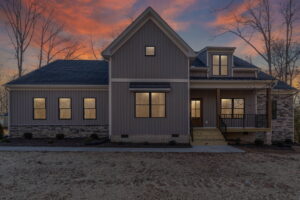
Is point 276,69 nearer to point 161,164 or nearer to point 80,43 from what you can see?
point 161,164

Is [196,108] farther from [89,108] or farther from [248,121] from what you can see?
[89,108]

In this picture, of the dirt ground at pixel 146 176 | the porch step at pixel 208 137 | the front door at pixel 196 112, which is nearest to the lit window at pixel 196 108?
the front door at pixel 196 112

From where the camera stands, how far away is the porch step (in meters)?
10.8

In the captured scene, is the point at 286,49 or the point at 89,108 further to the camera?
the point at 286,49

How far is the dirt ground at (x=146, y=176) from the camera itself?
4578 mm

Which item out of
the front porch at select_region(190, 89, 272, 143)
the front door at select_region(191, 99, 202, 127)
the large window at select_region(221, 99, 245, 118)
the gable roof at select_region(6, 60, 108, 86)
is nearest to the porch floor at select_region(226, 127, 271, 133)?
the front porch at select_region(190, 89, 272, 143)

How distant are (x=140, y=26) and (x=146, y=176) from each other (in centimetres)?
913

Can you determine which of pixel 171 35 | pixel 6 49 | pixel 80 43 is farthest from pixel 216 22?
pixel 6 49

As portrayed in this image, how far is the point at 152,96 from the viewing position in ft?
36.0

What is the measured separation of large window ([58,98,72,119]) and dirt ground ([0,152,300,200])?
4237 mm

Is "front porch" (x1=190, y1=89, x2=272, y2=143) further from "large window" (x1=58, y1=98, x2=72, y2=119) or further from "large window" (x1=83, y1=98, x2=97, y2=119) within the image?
"large window" (x1=58, y1=98, x2=72, y2=119)

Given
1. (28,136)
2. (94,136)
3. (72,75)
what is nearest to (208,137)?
(94,136)

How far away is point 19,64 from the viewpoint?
830 inches

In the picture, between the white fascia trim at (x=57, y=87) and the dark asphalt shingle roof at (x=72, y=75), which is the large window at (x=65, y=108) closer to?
the white fascia trim at (x=57, y=87)
